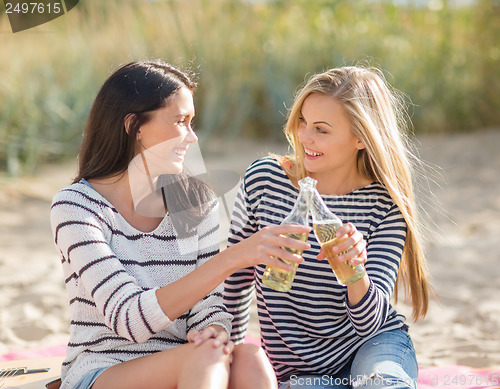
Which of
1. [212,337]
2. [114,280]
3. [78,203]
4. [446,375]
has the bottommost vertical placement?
[446,375]

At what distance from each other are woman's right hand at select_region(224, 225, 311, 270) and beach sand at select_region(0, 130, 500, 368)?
3.47 ft

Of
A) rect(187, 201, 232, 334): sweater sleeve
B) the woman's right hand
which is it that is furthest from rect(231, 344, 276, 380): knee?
the woman's right hand

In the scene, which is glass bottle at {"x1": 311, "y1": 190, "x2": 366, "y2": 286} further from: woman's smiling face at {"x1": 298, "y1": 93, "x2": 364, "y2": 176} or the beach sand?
the beach sand

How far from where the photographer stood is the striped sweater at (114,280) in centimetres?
190

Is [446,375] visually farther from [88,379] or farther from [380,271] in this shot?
[88,379]

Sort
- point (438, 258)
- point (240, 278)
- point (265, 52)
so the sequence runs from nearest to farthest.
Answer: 1. point (240, 278)
2. point (438, 258)
3. point (265, 52)

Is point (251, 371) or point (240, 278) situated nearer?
point (251, 371)

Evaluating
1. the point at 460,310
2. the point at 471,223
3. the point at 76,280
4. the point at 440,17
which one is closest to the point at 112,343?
the point at 76,280

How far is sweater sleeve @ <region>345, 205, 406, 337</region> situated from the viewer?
6.91ft

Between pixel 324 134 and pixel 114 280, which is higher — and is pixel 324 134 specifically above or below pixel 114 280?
above

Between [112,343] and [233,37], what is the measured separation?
257 inches

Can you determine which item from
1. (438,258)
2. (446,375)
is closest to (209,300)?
(446,375)

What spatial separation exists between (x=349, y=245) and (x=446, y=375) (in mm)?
1200

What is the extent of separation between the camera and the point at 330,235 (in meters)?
1.95
